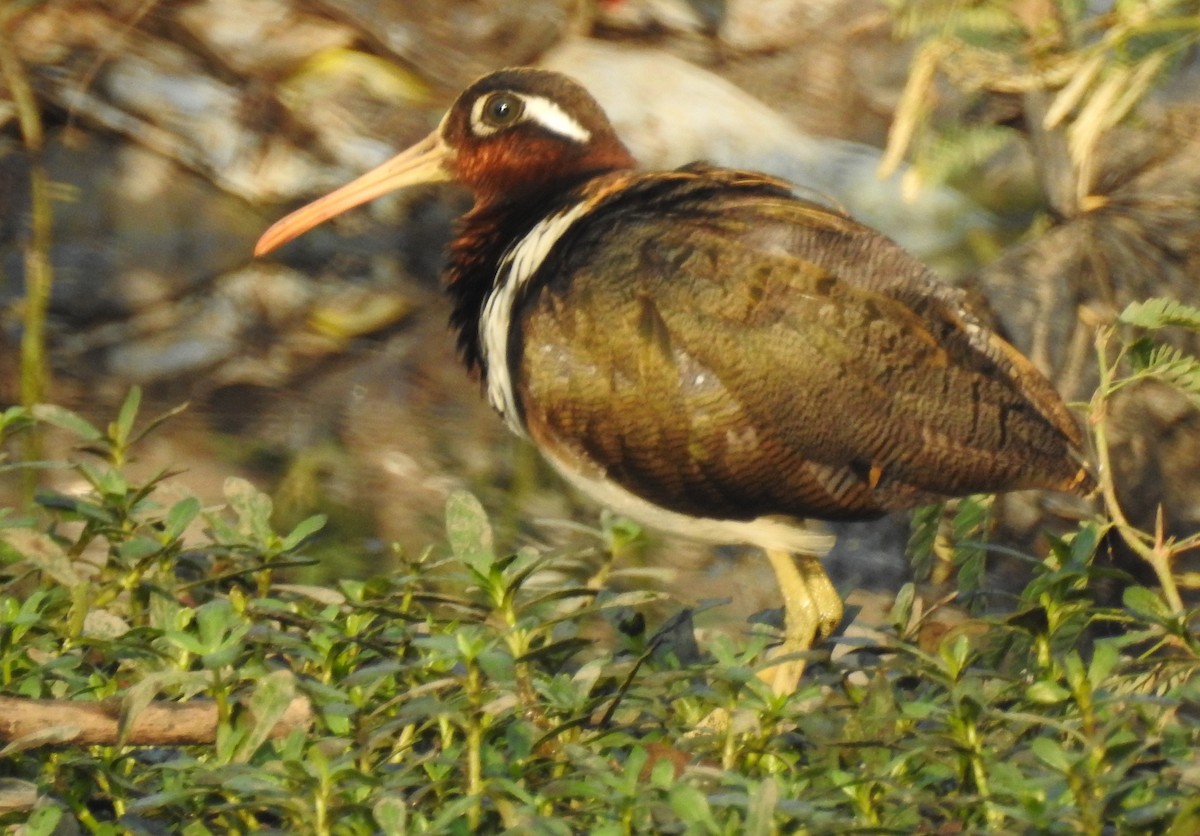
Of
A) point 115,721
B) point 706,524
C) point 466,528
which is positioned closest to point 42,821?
point 115,721

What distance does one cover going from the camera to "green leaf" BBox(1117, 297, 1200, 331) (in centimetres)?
278

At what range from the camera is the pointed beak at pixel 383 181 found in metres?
3.88

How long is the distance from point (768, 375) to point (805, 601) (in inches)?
19.2

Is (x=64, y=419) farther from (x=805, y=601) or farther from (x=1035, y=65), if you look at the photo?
(x=1035, y=65)

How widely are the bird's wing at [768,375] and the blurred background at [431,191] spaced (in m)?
0.85

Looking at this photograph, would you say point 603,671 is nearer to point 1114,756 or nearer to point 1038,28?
point 1114,756

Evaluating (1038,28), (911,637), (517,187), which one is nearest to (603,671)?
(911,637)

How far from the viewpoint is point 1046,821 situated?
1889 millimetres

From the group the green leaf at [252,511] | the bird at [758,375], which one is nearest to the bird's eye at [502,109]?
the bird at [758,375]

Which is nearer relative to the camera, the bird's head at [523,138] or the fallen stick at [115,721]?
the fallen stick at [115,721]

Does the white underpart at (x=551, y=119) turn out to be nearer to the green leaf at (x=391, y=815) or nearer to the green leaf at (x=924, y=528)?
the green leaf at (x=924, y=528)

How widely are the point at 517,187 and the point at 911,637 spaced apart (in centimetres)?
143

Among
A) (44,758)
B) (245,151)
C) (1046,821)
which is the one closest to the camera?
(1046,821)

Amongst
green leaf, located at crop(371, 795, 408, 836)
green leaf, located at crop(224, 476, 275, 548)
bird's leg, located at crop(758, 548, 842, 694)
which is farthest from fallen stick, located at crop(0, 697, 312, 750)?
bird's leg, located at crop(758, 548, 842, 694)
